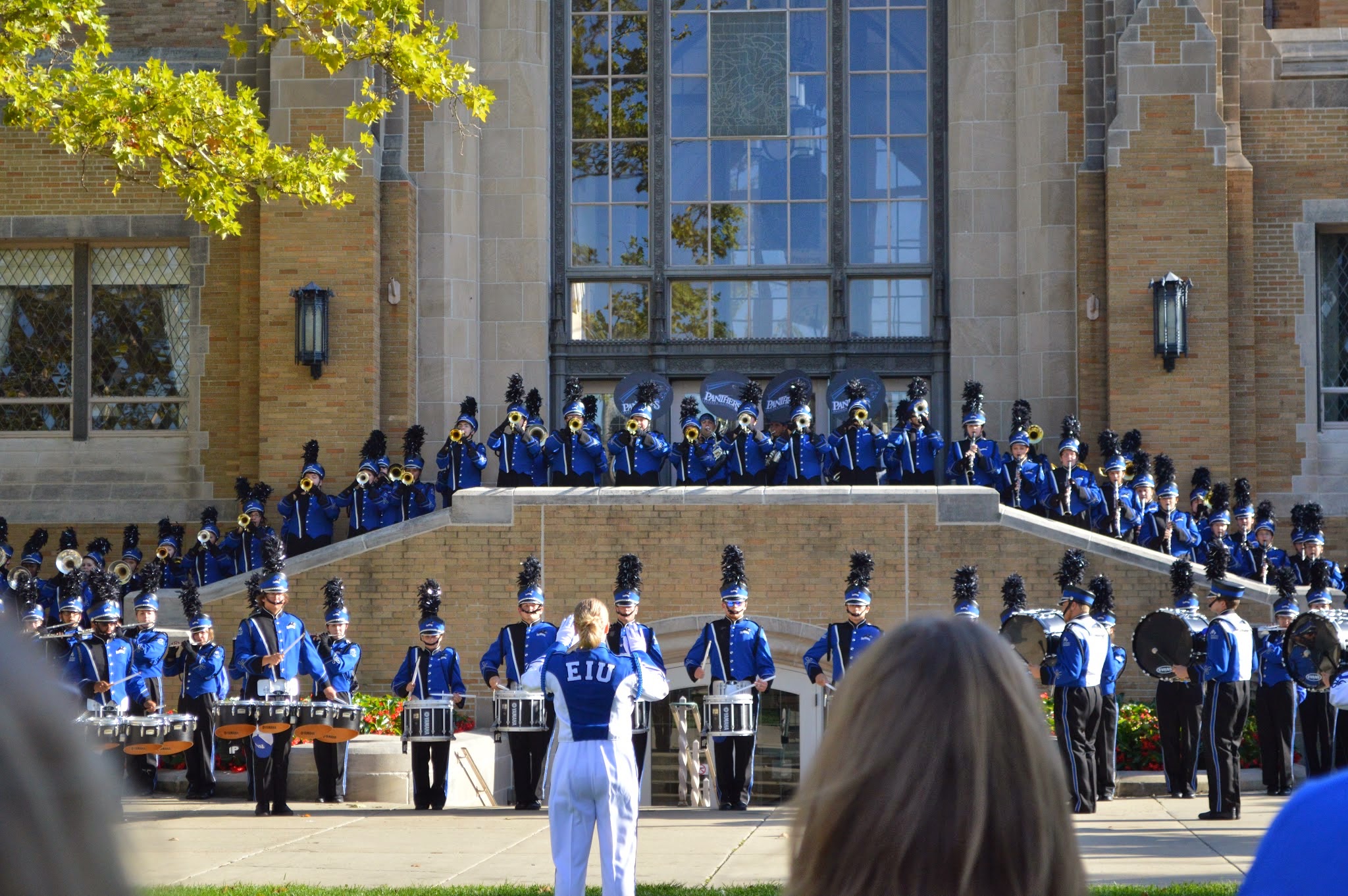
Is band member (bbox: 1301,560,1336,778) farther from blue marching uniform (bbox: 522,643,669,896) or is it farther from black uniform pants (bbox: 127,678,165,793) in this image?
black uniform pants (bbox: 127,678,165,793)

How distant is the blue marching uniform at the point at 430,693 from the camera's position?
1379cm

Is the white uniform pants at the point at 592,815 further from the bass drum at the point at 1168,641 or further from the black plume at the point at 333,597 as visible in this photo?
the black plume at the point at 333,597

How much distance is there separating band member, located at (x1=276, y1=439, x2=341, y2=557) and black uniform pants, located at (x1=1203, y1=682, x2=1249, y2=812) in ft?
34.7

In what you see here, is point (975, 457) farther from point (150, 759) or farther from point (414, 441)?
point (150, 759)

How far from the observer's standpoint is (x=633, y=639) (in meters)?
14.0

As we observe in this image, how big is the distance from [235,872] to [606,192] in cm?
1372

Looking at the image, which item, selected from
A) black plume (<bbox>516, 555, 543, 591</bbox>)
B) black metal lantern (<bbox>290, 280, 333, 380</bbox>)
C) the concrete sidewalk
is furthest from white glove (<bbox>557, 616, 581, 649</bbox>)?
black metal lantern (<bbox>290, 280, 333, 380</bbox>)

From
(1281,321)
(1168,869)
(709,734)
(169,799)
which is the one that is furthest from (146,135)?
(1281,321)

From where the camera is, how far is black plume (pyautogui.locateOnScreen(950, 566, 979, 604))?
47.9 feet

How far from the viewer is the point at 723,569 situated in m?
15.0

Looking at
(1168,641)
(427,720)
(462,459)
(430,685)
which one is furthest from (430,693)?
(1168,641)

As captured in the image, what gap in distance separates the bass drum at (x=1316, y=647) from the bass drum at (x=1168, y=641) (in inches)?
27.3

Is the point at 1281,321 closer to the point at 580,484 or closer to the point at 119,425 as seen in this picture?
the point at 580,484

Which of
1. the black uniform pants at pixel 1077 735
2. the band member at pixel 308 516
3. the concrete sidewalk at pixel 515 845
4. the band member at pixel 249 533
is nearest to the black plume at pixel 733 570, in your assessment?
the concrete sidewalk at pixel 515 845
